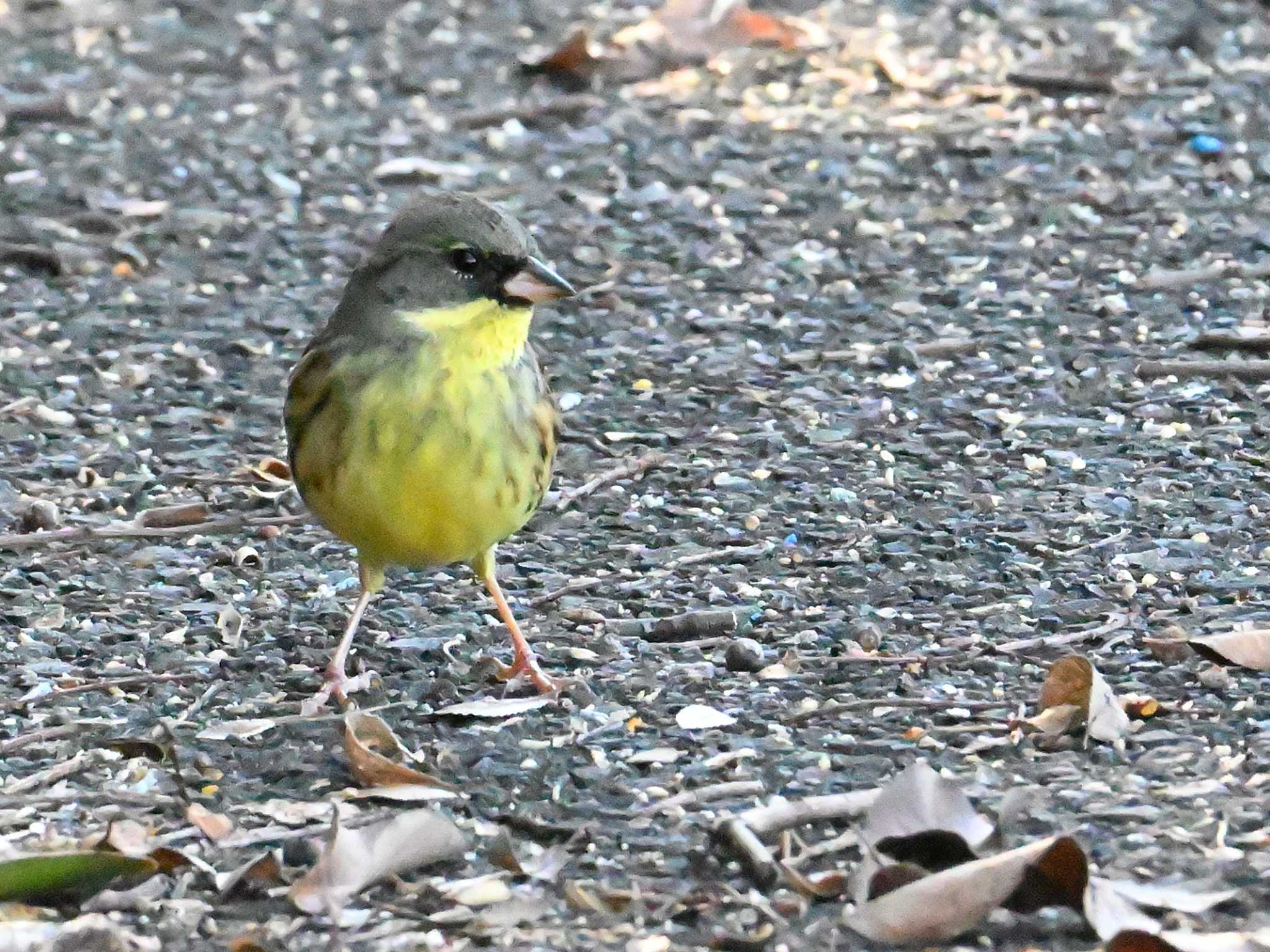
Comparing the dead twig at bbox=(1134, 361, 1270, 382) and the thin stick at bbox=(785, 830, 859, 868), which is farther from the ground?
the thin stick at bbox=(785, 830, 859, 868)

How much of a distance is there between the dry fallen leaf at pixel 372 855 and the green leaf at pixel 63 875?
28 centimetres

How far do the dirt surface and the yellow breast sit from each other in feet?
1.31

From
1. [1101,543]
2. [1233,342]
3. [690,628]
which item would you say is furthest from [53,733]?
[1233,342]

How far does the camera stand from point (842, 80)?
341 inches

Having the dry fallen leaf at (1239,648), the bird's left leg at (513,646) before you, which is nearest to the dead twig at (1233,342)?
the dry fallen leaf at (1239,648)

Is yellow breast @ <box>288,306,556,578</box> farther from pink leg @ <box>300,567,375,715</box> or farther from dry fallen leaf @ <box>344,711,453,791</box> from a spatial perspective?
dry fallen leaf @ <box>344,711,453,791</box>

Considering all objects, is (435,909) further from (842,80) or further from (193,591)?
(842,80)

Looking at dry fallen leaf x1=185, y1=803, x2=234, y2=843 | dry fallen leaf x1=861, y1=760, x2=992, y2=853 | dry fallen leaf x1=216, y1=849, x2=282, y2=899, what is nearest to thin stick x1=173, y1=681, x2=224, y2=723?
dry fallen leaf x1=185, y1=803, x2=234, y2=843

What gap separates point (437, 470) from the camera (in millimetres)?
4281

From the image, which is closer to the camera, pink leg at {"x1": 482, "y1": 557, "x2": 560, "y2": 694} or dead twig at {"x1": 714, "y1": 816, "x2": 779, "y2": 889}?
dead twig at {"x1": 714, "y1": 816, "x2": 779, "y2": 889}

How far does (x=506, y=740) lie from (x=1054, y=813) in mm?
1081

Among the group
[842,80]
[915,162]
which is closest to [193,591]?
[915,162]

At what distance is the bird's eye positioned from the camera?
4.44 m

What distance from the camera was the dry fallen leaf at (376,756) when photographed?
4.02 m
